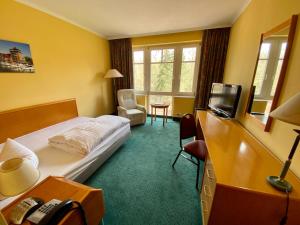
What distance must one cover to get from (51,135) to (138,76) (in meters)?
2.96

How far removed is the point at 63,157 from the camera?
154cm

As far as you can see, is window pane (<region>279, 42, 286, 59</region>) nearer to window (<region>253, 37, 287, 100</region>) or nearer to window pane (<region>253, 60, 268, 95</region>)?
window (<region>253, 37, 287, 100</region>)

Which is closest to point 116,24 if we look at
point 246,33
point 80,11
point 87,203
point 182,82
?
point 80,11

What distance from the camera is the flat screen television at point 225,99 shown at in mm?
1960

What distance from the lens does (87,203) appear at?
2.79 feet

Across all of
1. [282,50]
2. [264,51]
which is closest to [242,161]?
[282,50]

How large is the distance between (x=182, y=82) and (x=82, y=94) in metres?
2.77

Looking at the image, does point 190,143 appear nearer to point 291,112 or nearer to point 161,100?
point 291,112

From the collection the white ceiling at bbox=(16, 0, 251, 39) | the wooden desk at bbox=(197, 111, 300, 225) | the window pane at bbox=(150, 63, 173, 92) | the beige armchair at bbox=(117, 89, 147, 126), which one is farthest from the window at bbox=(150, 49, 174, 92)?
the wooden desk at bbox=(197, 111, 300, 225)

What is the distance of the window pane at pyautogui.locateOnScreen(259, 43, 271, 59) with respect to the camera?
1430 mm

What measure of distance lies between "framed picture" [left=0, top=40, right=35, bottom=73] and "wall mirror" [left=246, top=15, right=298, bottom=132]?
330 centimetres

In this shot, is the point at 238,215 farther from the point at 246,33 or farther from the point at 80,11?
the point at 80,11

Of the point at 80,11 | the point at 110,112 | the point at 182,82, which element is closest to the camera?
the point at 80,11

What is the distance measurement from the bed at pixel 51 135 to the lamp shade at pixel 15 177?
70 cm
